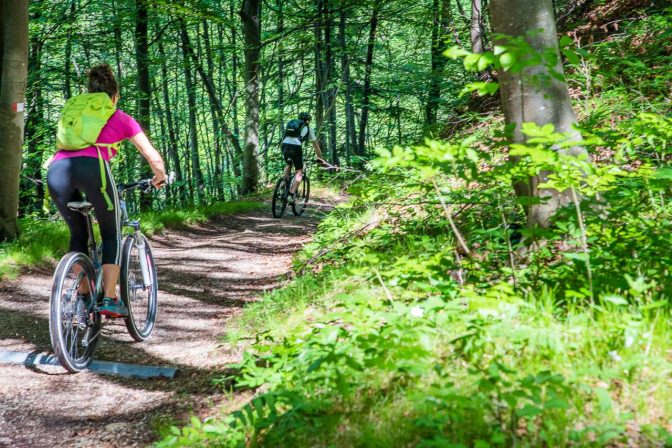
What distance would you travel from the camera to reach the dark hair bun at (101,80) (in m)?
4.29

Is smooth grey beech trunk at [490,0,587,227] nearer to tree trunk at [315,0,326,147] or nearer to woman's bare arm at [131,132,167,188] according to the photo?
woman's bare arm at [131,132,167,188]

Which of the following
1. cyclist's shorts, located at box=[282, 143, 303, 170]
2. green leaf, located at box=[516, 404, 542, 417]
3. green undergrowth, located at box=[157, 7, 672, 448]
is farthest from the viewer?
cyclist's shorts, located at box=[282, 143, 303, 170]

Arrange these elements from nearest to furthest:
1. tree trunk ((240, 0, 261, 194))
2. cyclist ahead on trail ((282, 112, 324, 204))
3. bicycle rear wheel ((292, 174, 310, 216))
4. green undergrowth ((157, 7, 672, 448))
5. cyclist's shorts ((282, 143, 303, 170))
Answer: green undergrowth ((157, 7, 672, 448))
cyclist ahead on trail ((282, 112, 324, 204))
cyclist's shorts ((282, 143, 303, 170))
bicycle rear wheel ((292, 174, 310, 216))
tree trunk ((240, 0, 261, 194))

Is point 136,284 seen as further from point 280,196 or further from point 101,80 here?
point 280,196

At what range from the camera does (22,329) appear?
5199 millimetres

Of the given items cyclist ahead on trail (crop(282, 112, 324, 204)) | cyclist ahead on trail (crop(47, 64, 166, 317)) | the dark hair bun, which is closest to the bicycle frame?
cyclist ahead on trail (crop(47, 64, 166, 317))

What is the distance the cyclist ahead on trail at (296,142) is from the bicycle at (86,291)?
6413 mm

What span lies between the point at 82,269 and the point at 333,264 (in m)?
2.59

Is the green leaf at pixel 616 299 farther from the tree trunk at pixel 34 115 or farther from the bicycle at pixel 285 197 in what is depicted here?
the tree trunk at pixel 34 115

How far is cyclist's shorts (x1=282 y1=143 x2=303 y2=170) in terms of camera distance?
38.0ft

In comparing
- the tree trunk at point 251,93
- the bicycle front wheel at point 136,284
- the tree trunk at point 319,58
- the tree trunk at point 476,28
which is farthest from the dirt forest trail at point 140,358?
the tree trunk at point 251,93

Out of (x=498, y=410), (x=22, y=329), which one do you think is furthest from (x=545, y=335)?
(x=22, y=329)

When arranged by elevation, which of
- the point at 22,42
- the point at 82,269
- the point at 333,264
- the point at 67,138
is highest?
the point at 22,42

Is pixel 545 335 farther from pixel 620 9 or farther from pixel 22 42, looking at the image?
pixel 620 9
